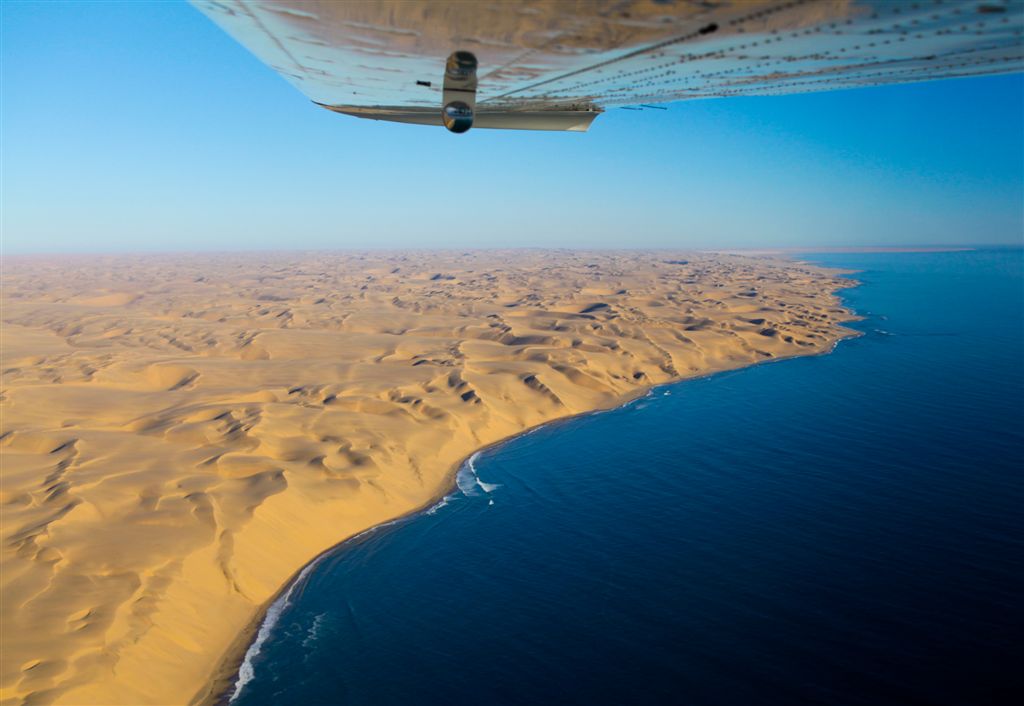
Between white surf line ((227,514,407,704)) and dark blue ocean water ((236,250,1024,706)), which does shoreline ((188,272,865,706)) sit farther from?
dark blue ocean water ((236,250,1024,706))

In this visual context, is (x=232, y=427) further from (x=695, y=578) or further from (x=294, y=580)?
(x=695, y=578)

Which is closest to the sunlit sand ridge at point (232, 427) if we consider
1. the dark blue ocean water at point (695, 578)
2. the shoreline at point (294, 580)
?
the shoreline at point (294, 580)

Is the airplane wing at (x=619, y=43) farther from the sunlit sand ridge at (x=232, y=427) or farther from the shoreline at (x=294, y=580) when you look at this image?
the sunlit sand ridge at (x=232, y=427)

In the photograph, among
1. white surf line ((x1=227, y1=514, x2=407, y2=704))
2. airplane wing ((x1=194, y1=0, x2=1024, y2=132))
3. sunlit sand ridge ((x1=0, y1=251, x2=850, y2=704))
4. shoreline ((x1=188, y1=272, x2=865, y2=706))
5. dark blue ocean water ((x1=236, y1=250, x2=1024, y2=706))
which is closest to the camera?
airplane wing ((x1=194, y1=0, x2=1024, y2=132))

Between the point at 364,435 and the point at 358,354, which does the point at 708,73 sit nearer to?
the point at 364,435

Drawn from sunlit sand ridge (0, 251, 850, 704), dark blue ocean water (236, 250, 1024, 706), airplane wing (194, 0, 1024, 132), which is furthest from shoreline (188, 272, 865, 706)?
airplane wing (194, 0, 1024, 132)

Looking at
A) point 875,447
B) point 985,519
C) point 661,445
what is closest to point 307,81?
point 985,519
